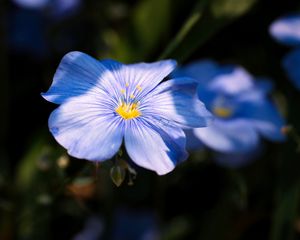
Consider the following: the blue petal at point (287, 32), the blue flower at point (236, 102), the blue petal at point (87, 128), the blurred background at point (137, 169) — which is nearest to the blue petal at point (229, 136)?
the blue flower at point (236, 102)

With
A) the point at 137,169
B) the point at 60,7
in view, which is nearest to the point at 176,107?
the point at 137,169

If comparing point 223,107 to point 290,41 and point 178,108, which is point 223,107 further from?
point 178,108

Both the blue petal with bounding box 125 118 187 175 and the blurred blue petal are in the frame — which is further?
the blurred blue petal

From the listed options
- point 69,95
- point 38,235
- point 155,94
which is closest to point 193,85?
point 155,94

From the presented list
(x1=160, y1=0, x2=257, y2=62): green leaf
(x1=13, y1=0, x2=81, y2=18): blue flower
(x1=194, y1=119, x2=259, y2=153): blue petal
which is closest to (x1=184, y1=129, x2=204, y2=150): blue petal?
(x1=194, y1=119, x2=259, y2=153): blue petal

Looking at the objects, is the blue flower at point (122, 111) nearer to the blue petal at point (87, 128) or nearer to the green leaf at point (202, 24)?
the blue petal at point (87, 128)

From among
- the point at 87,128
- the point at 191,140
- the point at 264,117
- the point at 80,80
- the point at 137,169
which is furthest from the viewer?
the point at 137,169

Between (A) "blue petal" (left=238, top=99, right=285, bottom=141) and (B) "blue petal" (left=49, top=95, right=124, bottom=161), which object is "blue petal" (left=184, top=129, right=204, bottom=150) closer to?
(A) "blue petal" (left=238, top=99, right=285, bottom=141)
